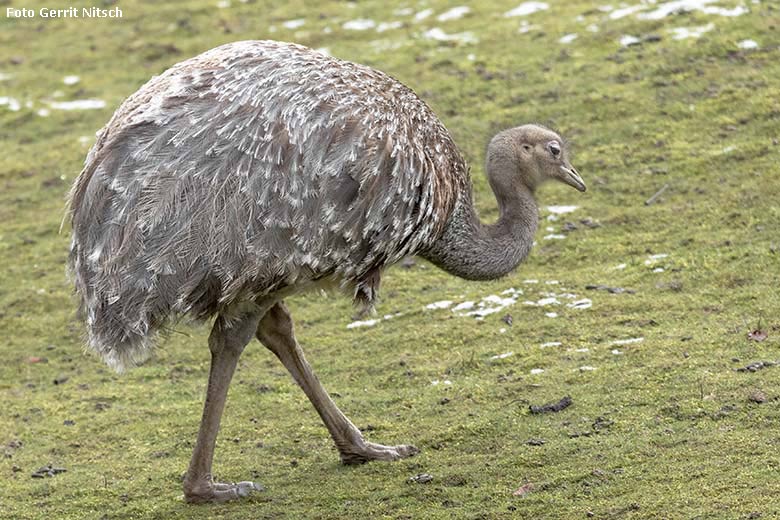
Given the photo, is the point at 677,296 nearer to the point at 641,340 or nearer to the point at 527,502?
the point at 641,340

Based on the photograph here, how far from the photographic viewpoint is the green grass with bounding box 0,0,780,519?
670cm

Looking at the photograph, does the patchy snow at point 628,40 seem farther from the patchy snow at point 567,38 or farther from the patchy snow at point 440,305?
the patchy snow at point 440,305

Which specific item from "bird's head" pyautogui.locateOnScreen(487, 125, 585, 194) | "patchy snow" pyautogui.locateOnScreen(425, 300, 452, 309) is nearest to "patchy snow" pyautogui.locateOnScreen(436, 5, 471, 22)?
"patchy snow" pyautogui.locateOnScreen(425, 300, 452, 309)

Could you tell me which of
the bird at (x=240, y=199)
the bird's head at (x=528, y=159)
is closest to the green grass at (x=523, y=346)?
the bird at (x=240, y=199)

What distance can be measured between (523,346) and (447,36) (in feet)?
22.0

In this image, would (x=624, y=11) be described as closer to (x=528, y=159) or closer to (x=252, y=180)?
(x=528, y=159)

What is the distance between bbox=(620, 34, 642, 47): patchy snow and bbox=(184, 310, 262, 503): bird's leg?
290 inches

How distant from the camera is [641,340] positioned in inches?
321

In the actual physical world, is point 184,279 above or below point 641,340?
above

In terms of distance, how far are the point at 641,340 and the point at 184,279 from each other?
3.17m

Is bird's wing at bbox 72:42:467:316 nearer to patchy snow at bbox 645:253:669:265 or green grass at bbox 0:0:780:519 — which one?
green grass at bbox 0:0:780:519

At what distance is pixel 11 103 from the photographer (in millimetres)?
14633

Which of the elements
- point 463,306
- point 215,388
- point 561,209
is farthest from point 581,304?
point 215,388

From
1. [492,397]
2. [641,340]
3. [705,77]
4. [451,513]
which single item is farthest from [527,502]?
[705,77]
